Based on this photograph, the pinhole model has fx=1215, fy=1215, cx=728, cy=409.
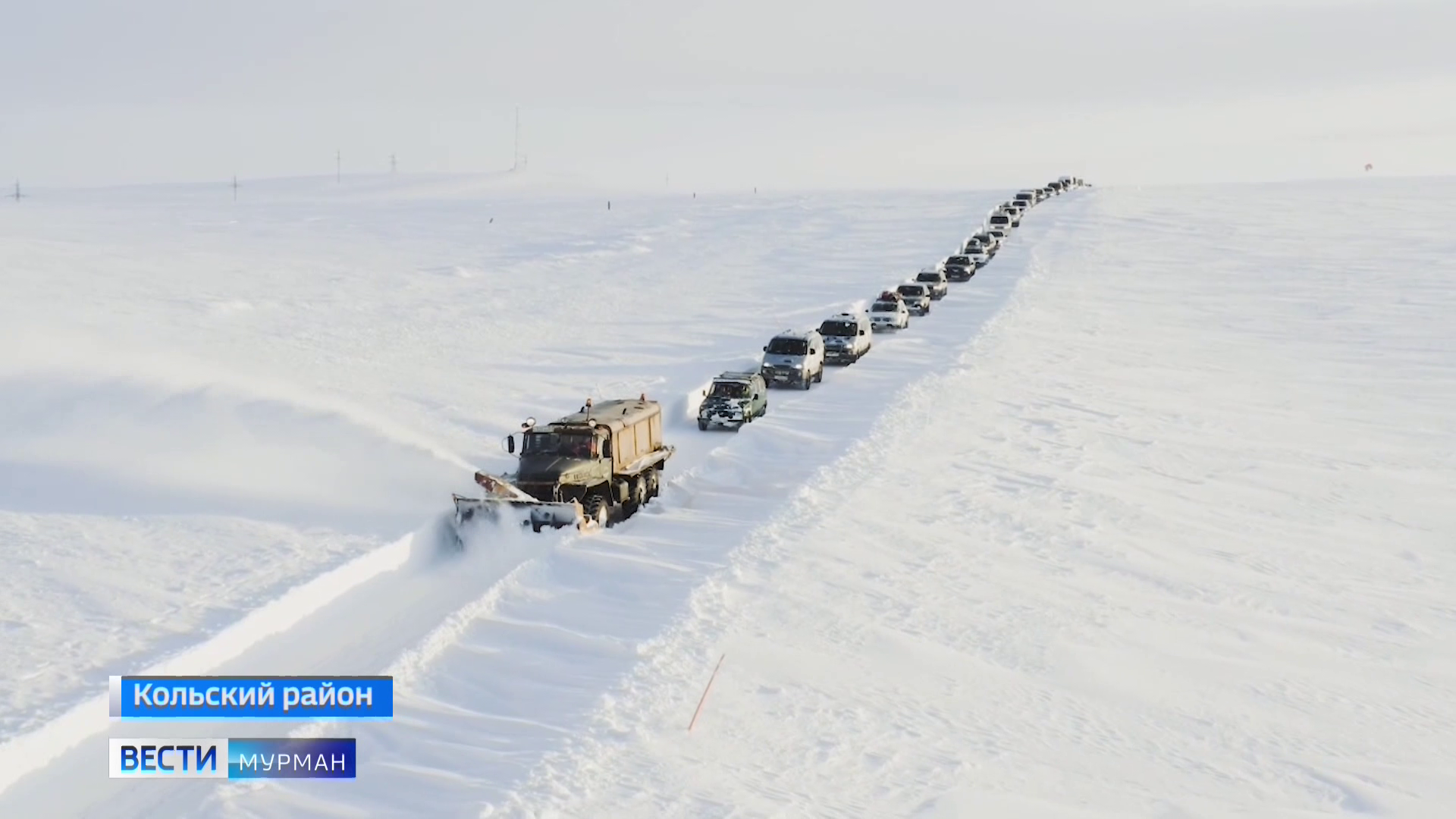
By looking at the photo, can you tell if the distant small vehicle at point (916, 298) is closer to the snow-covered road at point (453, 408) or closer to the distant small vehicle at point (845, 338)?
the snow-covered road at point (453, 408)

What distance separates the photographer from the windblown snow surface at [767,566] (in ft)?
38.5

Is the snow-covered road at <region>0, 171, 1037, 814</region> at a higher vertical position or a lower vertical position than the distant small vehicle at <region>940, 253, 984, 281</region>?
lower

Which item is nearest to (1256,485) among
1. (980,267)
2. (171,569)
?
(171,569)

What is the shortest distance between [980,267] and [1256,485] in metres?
38.2

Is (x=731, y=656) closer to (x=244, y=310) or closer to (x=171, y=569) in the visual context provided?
(x=171, y=569)

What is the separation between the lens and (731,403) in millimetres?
26953

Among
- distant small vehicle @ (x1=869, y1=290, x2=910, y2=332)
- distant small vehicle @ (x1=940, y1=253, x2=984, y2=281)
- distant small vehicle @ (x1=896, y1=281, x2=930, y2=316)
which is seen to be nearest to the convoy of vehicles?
distant small vehicle @ (x1=869, y1=290, x2=910, y2=332)

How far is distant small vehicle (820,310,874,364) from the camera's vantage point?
116ft

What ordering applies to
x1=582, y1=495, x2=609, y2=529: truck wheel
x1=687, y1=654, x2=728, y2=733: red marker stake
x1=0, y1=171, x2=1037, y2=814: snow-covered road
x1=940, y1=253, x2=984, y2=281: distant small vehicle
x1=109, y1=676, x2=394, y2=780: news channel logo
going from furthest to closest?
x1=940, y1=253, x2=984, y2=281: distant small vehicle
x1=582, y1=495, x2=609, y2=529: truck wheel
x1=0, y1=171, x2=1037, y2=814: snow-covered road
x1=687, y1=654, x2=728, y2=733: red marker stake
x1=109, y1=676, x2=394, y2=780: news channel logo

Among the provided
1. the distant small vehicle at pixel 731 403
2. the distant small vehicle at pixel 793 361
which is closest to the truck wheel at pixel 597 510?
the distant small vehicle at pixel 731 403

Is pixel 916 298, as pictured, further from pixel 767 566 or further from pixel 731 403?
pixel 767 566

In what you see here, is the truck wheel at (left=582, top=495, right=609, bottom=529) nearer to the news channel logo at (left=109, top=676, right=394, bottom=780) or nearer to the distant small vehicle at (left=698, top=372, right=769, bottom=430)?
the news channel logo at (left=109, top=676, right=394, bottom=780)
